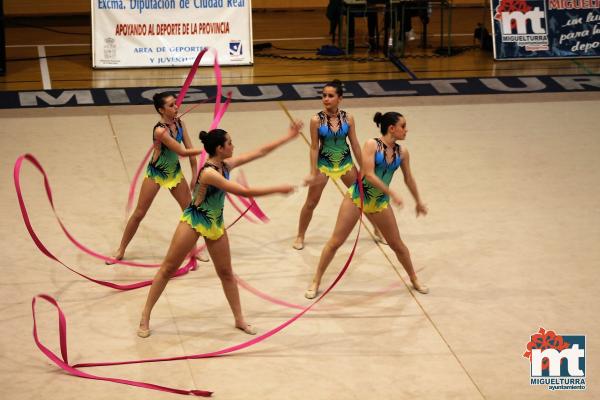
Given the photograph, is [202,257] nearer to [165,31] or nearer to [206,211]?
[206,211]

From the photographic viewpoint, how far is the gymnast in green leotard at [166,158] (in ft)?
24.3

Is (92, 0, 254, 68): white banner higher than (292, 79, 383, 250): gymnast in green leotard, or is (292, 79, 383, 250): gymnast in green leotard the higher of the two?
(92, 0, 254, 68): white banner

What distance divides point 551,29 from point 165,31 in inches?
241

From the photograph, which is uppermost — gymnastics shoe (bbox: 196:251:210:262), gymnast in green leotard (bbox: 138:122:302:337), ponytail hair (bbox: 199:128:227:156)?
ponytail hair (bbox: 199:128:227:156)

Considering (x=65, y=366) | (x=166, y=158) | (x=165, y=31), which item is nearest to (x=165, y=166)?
(x=166, y=158)

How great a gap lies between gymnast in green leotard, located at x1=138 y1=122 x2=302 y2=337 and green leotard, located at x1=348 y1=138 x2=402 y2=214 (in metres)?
0.82

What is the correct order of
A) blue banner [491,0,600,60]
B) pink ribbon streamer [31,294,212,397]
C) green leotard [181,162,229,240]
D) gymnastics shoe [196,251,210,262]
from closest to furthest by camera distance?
1. pink ribbon streamer [31,294,212,397]
2. green leotard [181,162,229,240]
3. gymnastics shoe [196,251,210,262]
4. blue banner [491,0,600,60]

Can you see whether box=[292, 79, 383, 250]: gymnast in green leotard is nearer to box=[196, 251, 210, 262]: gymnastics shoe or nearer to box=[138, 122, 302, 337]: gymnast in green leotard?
box=[196, 251, 210, 262]: gymnastics shoe

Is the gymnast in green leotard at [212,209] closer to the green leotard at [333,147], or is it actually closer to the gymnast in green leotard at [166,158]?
the gymnast in green leotard at [166,158]

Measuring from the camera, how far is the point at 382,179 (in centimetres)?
708

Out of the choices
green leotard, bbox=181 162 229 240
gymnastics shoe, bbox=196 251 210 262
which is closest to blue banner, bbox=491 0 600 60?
gymnastics shoe, bbox=196 251 210 262

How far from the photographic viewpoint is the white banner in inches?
559

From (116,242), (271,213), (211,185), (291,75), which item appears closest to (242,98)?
(291,75)

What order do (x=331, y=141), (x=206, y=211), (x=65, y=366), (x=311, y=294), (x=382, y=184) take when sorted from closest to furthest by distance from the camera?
1. (x=65, y=366)
2. (x=206, y=211)
3. (x=382, y=184)
4. (x=311, y=294)
5. (x=331, y=141)
